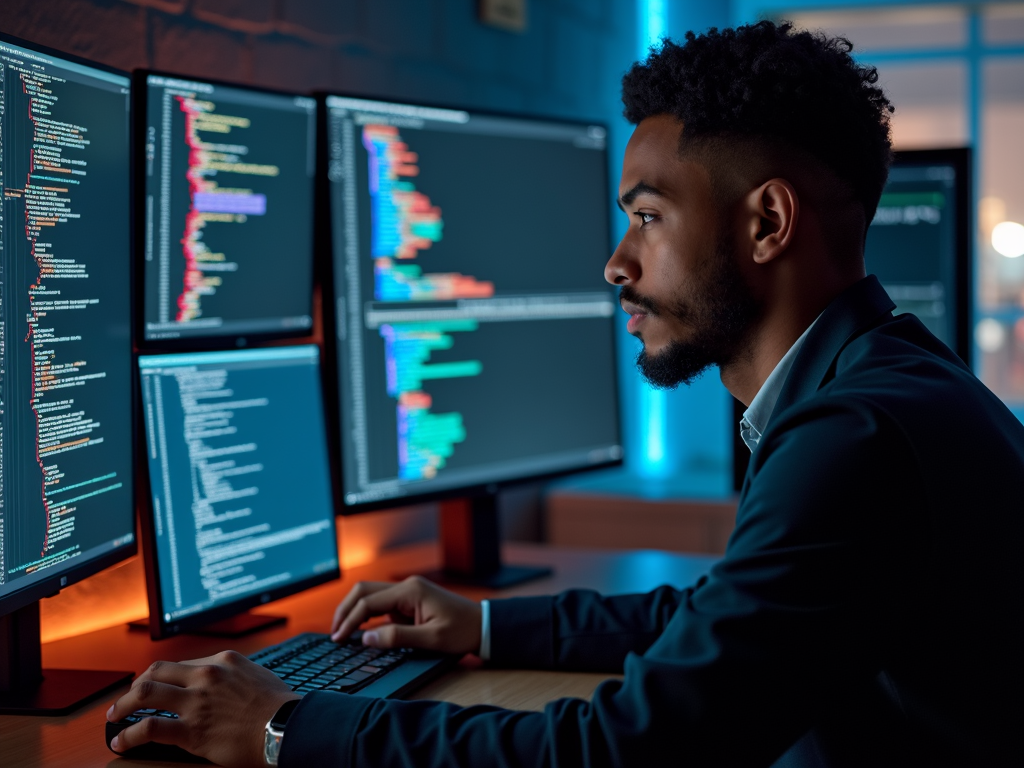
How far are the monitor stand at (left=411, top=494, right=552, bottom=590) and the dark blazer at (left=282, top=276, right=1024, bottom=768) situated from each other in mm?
766

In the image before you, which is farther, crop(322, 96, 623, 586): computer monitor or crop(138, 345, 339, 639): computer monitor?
crop(322, 96, 623, 586): computer monitor

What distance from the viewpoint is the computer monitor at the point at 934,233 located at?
2.10 m

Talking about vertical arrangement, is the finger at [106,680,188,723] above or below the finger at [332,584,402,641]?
above

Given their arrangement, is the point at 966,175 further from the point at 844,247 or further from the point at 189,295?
the point at 189,295

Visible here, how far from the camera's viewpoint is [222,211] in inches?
52.4

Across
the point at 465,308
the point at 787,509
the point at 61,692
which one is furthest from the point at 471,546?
the point at 787,509

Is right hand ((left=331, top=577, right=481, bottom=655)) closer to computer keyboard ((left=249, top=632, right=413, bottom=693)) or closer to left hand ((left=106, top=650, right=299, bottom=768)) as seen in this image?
computer keyboard ((left=249, top=632, right=413, bottom=693))

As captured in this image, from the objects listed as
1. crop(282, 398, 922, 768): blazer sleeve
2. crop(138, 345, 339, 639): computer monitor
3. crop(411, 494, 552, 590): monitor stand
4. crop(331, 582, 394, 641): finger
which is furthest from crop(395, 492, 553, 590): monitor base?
crop(282, 398, 922, 768): blazer sleeve

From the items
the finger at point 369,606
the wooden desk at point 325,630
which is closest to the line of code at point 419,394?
the wooden desk at point 325,630

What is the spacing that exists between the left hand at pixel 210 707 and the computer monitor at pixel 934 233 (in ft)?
4.55

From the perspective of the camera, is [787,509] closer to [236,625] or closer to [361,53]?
[236,625]

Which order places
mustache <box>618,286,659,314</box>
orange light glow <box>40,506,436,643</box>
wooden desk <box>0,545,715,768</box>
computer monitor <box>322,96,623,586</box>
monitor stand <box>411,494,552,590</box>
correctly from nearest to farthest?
wooden desk <box>0,545,715,768</box> → mustache <box>618,286,659,314</box> → orange light glow <box>40,506,436,643</box> → computer monitor <box>322,96,623,586</box> → monitor stand <box>411,494,552,590</box>

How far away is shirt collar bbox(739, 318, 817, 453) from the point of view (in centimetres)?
97

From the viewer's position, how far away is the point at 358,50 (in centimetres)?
180
